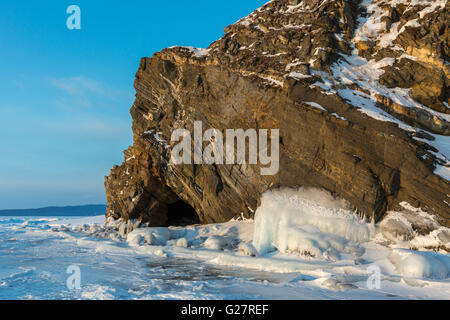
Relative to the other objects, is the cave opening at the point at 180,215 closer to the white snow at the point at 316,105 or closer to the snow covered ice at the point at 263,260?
the snow covered ice at the point at 263,260

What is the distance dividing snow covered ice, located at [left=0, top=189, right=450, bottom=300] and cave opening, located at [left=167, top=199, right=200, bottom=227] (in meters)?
6.93

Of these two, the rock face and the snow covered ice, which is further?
the rock face

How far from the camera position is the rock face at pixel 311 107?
16.0 m

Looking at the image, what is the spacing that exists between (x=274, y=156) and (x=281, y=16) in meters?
12.2

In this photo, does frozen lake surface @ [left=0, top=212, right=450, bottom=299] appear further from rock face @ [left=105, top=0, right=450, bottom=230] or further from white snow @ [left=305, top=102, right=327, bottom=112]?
white snow @ [left=305, top=102, right=327, bottom=112]

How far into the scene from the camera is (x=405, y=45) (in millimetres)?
20188

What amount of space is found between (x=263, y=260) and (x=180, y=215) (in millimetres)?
16282
